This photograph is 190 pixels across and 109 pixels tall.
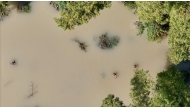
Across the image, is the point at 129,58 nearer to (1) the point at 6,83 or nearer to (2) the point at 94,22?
(2) the point at 94,22

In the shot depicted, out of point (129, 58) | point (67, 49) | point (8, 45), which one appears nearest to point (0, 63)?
point (8, 45)

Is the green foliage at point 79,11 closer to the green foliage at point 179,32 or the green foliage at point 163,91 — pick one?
the green foliage at point 179,32

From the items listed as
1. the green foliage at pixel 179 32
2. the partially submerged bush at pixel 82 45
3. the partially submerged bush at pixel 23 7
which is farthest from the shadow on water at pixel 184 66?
the partially submerged bush at pixel 23 7

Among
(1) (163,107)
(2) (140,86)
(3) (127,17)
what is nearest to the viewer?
(1) (163,107)

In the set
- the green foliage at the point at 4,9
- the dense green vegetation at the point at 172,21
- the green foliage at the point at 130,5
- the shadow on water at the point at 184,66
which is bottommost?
the shadow on water at the point at 184,66

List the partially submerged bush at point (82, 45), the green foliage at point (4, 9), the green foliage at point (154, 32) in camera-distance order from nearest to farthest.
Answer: the green foliage at point (154, 32) → the green foliage at point (4, 9) → the partially submerged bush at point (82, 45)

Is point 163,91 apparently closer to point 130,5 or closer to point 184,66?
point 184,66

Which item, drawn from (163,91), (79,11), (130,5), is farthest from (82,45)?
(163,91)
